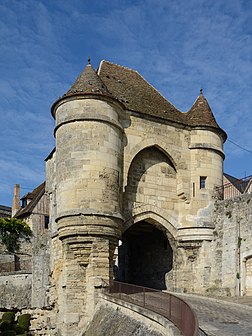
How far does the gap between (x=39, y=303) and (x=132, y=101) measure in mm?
14024

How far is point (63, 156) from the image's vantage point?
65.8 feet

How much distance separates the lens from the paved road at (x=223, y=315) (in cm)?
1232

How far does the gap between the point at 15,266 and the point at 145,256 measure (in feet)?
52.9

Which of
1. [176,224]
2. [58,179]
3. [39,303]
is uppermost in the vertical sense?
[58,179]

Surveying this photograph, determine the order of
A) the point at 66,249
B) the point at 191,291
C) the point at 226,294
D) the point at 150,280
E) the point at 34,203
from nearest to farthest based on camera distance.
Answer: the point at 66,249
the point at 226,294
the point at 191,291
the point at 150,280
the point at 34,203

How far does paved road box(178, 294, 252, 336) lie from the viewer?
1232 centimetres

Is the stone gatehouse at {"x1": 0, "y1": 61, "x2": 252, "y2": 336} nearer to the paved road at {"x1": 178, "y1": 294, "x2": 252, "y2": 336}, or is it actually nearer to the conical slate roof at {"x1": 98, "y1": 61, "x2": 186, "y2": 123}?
the conical slate roof at {"x1": 98, "y1": 61, "x2": 186, "y2": 123}

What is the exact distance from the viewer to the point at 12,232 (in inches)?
1656

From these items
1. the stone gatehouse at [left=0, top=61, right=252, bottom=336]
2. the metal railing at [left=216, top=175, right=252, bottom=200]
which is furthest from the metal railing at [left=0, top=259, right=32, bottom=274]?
the metal railing at [left=216, top=175, right=252, bottom=200]

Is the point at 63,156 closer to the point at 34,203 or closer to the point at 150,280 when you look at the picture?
the point at 150,280

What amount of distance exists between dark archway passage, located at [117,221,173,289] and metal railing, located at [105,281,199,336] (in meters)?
6.67

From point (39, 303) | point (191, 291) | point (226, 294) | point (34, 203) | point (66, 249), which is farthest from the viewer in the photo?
point (34, 203)

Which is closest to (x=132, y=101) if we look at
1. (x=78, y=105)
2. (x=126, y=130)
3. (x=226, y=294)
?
(x=126, y=130)

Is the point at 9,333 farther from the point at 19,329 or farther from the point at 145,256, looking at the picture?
the point at 145,256
